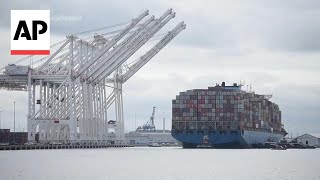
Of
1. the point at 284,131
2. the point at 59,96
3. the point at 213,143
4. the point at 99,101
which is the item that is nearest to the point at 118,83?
the point at 99,101

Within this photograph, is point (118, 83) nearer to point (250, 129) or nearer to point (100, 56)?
point (100, 56)

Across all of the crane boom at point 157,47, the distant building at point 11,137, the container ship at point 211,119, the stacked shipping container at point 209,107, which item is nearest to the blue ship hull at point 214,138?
the container ship at point 211,119

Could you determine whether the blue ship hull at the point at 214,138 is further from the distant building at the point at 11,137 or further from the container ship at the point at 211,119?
the distant building at the point at 11,137

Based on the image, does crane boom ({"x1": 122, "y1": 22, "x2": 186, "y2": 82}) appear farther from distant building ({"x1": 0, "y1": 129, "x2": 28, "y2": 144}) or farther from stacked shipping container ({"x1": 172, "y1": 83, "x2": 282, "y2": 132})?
distant building ({"x1": 0, "y1": 129, "x2": 28, "y2": 144})

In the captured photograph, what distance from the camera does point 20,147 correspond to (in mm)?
109438

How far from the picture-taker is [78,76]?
116812mm

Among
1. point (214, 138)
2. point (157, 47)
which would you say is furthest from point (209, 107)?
point (157, 47)

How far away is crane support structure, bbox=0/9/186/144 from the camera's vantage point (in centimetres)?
11619

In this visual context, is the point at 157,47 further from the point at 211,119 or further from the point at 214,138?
the point at 214,138

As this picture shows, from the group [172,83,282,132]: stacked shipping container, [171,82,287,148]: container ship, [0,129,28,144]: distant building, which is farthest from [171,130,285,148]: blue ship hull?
[0,129,28,144]: distant building

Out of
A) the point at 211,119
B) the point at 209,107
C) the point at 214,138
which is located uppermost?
the point at 209,107

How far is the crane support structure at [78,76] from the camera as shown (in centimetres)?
11619

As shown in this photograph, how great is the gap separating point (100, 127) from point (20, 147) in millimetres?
24695

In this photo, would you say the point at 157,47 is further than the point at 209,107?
No
